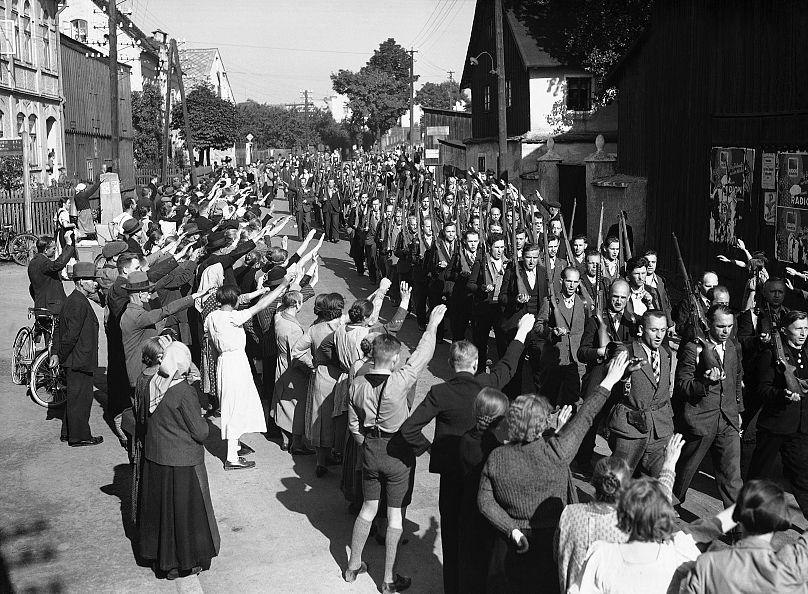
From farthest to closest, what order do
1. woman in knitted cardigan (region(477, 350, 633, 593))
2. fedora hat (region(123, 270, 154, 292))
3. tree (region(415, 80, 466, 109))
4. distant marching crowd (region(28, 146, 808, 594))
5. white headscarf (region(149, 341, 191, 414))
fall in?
tree (region(415, 80, 466, 109)), fedora hat (region(123, 270, 154, 292)), white headscarf (region(149, 341, 191, 414)), woman in knitted cardigan (region(477, 350, 633, 593)), distant marching crowd (region(28, 146, 808, 594))

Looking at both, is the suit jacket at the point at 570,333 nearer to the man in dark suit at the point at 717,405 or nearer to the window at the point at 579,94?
the man in dark suit at the point at 717,405

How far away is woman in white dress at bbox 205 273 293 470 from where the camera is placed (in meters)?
8.68

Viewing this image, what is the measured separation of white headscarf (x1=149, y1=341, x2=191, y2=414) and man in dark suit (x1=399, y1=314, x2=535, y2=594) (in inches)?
62.1

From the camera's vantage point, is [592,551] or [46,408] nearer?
[592,551]

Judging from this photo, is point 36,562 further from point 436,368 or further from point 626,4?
point 626,4

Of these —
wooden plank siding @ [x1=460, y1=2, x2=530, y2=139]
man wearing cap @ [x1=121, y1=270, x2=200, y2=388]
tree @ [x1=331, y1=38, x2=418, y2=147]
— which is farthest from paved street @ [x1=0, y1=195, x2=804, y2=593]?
tree @ [x1=331, y1=38, x2=418, y2=147]

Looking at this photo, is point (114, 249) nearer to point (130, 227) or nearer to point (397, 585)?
point (130, 227)

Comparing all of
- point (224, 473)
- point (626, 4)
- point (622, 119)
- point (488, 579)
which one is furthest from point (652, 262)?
point (626, 4)

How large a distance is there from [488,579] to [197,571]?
239 centimetres

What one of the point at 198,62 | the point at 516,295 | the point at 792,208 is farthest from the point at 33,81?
the point at 198,62

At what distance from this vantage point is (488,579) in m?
5.38

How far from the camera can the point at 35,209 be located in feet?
81.4

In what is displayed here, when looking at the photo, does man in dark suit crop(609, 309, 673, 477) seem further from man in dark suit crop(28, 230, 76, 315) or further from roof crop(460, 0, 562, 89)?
roof crop(460, 0, 562, 89)

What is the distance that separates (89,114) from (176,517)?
136 ft
